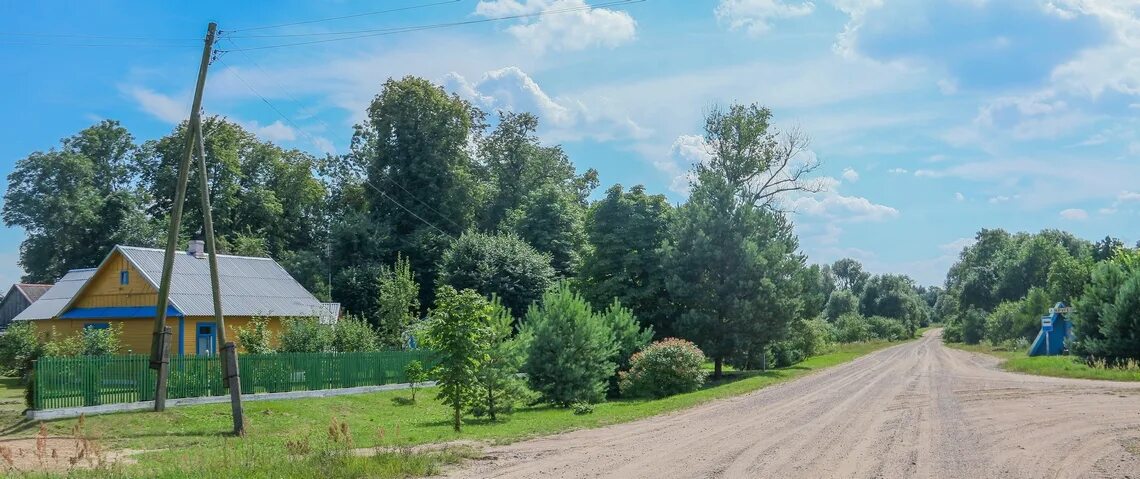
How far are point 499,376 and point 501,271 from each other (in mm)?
25476

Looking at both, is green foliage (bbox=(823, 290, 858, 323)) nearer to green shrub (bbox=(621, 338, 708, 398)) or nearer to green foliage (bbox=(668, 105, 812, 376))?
green foliage (bbox=(668, 105, 812, 376))

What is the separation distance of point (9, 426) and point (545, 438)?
43.0ft

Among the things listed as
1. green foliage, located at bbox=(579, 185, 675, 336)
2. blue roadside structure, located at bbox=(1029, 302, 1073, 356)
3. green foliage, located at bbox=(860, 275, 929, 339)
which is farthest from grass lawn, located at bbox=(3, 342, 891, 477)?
green foliage, located at bbox=(860, 275, 929, 339)

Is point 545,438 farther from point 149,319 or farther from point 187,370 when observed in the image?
point 149,319

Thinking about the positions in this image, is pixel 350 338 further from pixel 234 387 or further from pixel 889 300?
pixel 889 300

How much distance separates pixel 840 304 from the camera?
374ft

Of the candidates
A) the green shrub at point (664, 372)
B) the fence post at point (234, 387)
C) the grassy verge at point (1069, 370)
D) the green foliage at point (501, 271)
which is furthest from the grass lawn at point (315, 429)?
the green foliage at point (501, 271)

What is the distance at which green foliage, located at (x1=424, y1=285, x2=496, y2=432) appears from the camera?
60.5 feet

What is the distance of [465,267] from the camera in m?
46.9

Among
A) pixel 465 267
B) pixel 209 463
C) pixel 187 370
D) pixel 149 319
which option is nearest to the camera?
pixel 209 463

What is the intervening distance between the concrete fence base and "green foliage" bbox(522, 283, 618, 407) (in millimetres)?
6591

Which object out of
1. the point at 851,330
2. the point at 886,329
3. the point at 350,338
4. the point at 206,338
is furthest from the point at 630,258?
the point at 886,329

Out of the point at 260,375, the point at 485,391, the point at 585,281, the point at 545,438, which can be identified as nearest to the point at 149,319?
the point at 260,375

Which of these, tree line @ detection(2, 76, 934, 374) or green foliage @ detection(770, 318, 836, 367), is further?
green foliage @ detection(770, 318, 836, 367)
